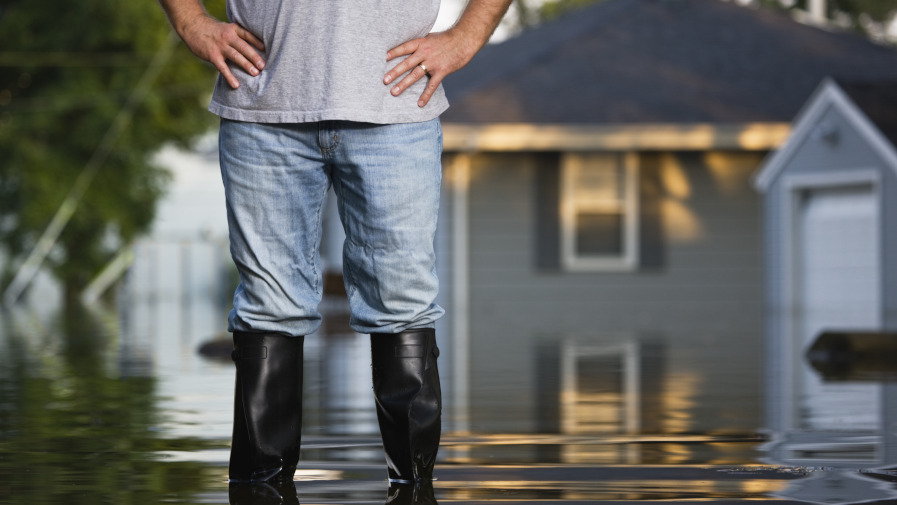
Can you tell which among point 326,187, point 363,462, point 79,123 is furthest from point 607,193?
point 326,187

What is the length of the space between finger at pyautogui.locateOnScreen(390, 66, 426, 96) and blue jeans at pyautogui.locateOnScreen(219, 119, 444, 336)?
0.08 metres

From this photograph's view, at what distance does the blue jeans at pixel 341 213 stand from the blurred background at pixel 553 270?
Answer: 44 centimetres

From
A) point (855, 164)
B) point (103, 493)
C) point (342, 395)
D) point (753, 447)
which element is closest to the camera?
point (103, 493)

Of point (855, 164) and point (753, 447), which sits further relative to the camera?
point (855, 164)

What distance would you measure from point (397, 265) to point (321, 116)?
395mm

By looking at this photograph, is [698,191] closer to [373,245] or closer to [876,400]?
[876,400]

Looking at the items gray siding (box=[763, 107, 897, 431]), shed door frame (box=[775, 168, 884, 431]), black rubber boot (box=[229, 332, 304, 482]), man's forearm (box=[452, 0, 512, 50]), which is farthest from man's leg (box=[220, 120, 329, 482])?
shed door frame (box=[775, 168, 884, 431])

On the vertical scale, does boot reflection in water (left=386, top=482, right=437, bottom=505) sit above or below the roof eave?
below

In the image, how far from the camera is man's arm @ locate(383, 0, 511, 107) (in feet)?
11.9

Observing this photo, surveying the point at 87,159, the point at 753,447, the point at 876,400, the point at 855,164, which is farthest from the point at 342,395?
the point at 87,159

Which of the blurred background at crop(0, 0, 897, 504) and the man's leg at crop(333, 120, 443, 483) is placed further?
the blurred background at crop(0, 0, 897, 504)

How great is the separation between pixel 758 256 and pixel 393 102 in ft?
53.3

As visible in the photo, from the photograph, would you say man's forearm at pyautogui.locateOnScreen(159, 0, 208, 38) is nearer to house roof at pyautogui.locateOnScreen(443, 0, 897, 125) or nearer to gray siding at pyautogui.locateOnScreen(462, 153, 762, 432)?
gray siding at pyautogui.locateOnScreen(462, 153, 762, 432)

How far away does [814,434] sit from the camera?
16.6ft
